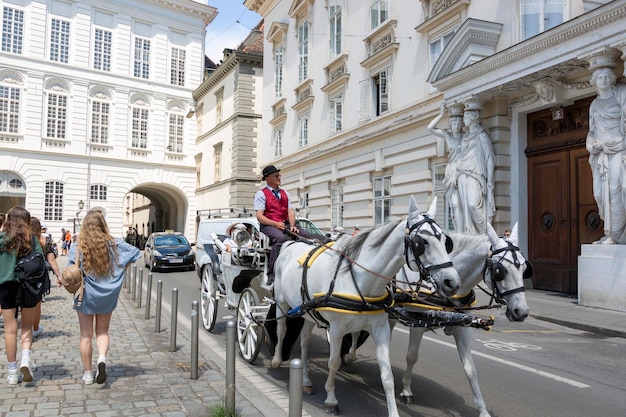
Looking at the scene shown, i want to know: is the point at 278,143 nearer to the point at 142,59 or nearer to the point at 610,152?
the point at 142,59

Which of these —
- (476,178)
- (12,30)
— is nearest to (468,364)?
(476,178)

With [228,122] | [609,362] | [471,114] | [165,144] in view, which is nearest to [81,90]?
[165,144]

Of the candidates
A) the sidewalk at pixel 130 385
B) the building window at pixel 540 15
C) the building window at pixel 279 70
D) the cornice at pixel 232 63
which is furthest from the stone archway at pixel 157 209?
the sidewalk at pixel 130 385

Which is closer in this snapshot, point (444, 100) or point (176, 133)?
point (444, 100)

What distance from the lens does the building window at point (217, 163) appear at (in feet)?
132

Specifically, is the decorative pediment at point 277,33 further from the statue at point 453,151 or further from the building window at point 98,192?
the building window at point 98,192

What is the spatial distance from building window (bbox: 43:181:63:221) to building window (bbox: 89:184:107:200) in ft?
7.46

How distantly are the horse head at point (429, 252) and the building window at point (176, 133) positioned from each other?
42954 mm

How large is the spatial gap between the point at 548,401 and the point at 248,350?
12.2 ft

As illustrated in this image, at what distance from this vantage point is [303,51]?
27281 mm

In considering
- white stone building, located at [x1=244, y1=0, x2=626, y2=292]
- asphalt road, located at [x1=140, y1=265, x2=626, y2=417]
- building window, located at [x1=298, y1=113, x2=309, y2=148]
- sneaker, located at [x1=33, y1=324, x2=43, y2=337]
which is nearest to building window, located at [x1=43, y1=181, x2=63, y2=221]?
white stone building, located at [x1=244, y1=0, x2=626, y2=292]

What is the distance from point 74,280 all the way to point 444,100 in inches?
518

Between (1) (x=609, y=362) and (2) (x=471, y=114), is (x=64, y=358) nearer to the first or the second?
(1) (x=609, y=362)

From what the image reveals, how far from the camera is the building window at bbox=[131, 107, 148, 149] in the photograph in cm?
4328
